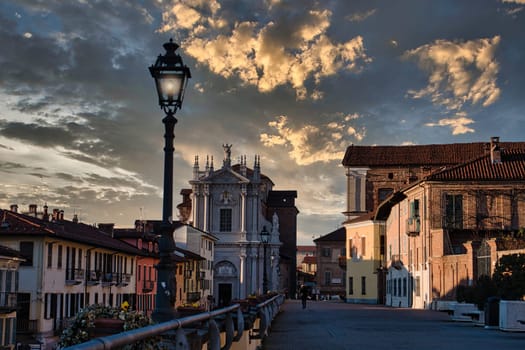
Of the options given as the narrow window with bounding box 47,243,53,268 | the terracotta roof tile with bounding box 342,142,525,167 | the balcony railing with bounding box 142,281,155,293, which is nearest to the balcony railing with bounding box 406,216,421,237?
the balcony railing with bounding box 142,281,155,293

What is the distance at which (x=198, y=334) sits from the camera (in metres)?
9.66

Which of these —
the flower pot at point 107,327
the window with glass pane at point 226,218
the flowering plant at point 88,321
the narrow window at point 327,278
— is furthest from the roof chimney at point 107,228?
the flower pot at point 107,327

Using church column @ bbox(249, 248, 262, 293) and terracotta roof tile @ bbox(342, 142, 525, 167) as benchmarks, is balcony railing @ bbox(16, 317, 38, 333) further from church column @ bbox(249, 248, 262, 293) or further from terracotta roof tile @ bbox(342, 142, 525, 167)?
church column @ bbox(249, 248, 262, 293)

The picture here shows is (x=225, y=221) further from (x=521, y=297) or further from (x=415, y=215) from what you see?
(x=521, y=297)

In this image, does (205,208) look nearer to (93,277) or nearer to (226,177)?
(226,177)

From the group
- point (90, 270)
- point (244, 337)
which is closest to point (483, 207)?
point (90, 270)

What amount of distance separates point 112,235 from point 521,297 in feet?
152

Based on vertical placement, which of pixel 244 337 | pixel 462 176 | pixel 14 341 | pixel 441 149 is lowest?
pixel 14 341

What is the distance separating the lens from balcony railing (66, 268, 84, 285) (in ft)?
167

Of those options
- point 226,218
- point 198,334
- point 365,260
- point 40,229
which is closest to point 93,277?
point 40,229

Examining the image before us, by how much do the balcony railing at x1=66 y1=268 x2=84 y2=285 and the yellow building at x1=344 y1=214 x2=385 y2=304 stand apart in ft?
115

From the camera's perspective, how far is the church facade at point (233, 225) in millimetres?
98062

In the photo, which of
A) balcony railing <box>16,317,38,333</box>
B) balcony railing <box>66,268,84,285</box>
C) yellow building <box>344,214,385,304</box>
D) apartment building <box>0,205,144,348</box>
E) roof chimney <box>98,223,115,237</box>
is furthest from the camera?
yellow building <box>344,214,385,304</box>

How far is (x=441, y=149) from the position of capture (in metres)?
90.3
